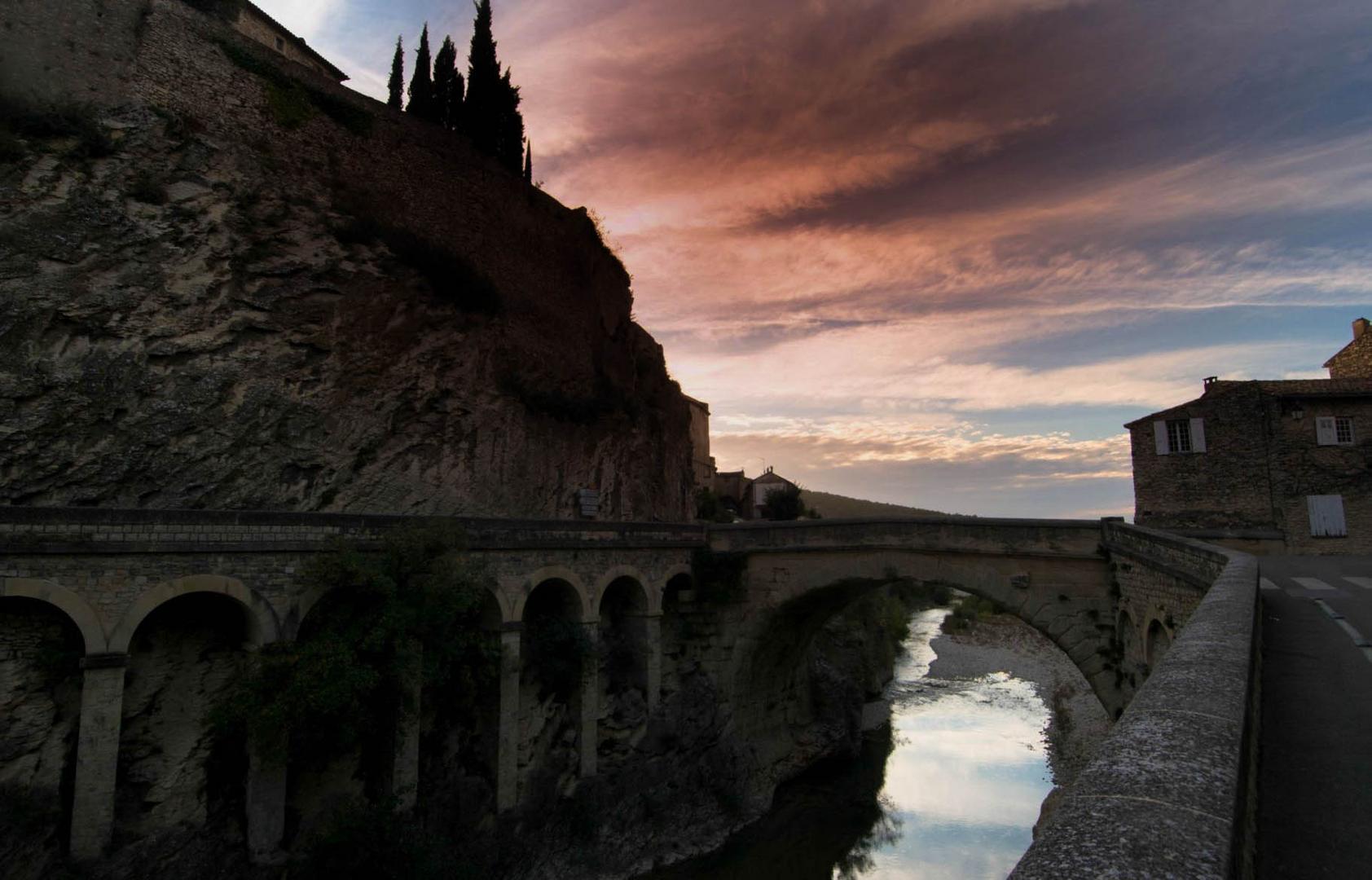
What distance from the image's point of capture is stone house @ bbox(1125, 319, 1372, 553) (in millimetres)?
21266

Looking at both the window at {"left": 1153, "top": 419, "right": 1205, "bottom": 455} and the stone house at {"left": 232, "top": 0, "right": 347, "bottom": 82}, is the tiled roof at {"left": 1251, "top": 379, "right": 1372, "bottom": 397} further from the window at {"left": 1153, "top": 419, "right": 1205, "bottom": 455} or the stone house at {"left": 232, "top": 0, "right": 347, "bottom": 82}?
the stone house at {"left": 232, "top": 0, "right": 347, "bottom": 82}

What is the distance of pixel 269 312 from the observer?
1527 cm

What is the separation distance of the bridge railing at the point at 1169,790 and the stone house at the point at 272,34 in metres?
24.8

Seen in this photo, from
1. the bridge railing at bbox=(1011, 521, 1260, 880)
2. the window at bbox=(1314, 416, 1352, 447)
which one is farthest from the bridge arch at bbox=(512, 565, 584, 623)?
the window at bbox=(1314, 416, 1352, 447)

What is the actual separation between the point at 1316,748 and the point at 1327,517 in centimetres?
2321

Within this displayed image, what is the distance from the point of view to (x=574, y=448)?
2245 cm

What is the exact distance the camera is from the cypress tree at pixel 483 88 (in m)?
24.0

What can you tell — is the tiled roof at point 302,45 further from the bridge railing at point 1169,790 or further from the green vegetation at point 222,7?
the bridge railing at point 1169,790

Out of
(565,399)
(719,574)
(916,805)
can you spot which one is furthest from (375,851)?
(916,805)

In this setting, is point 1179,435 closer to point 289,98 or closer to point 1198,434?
point 1198,434

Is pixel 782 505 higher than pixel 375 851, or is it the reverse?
pixel 782 505

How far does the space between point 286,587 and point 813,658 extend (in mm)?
18234

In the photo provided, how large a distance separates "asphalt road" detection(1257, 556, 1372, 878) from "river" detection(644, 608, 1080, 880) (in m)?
12.3

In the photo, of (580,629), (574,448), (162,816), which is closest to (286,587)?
(162,816)
